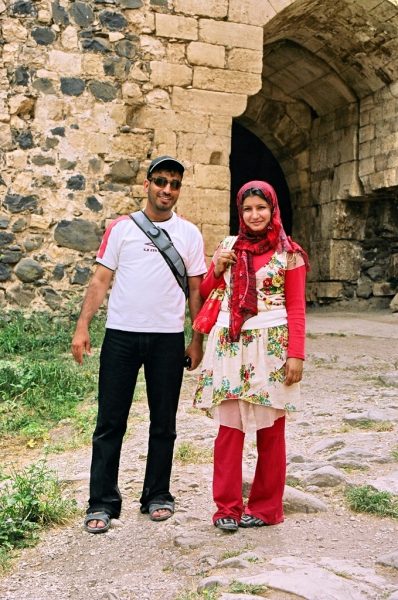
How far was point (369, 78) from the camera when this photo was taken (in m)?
9.79

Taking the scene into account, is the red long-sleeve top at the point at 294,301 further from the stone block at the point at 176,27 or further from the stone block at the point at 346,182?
the stone block at the point at 346,182

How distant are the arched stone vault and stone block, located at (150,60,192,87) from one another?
5.72ft

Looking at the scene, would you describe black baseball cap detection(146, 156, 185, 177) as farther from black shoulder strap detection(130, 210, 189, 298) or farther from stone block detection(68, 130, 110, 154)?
stone block detection(68, 130, 110, 154)

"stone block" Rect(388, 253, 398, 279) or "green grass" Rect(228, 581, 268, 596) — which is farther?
"stone block" Rect(388, 253, 398, 279)

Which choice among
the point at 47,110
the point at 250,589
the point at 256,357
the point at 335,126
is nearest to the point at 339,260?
the point at 335,126

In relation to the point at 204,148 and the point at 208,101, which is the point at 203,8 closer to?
the point at 208,101

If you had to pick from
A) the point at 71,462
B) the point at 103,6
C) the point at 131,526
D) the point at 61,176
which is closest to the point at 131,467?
the point at 71,462

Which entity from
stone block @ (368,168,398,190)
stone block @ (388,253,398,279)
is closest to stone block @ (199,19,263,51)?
stone block @ (368,168,398,190)

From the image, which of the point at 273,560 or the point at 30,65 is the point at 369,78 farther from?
the point at 273,560

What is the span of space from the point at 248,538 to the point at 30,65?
583 cm

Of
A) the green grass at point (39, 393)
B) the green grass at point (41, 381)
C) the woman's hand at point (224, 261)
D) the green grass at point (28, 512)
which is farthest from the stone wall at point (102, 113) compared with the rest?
the woman's hand at point (224, 261)

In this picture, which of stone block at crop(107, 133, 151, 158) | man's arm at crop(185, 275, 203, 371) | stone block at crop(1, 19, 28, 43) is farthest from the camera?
stone block at crop(107, 133, 151, 158)

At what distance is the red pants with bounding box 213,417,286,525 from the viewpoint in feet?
9.55

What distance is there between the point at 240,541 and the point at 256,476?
→ 0.29 m
